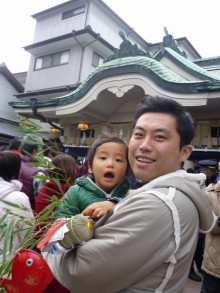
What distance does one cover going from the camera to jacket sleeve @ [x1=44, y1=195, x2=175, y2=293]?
3.49ft

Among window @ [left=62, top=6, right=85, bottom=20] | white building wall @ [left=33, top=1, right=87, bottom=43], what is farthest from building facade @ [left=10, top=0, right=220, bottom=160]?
window @ [left=62, top=6, right=85, bottom=20]

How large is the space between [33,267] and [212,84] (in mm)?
5721

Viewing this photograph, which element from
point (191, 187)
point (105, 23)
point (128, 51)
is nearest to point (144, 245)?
point (191, 187)

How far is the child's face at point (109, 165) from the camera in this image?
2.08 meters

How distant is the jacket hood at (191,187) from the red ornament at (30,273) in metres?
0.67

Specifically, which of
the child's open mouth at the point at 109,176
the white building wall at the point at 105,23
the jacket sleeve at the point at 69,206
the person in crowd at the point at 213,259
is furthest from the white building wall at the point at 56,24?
the jacket sleeve at the point at 69,206

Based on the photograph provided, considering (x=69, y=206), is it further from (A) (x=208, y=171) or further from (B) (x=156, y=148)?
(A) (x=208, y=171)

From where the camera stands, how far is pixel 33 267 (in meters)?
1.25

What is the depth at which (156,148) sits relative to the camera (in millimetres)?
1521

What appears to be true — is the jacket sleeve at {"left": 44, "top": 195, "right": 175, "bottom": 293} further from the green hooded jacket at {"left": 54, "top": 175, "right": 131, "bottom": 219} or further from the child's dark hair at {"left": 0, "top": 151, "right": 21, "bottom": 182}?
the child's dark hair at {"left": 0, "top": 151, "right": 21, "bottom": 182}

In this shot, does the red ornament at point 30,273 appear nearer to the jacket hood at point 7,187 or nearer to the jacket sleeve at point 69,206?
the jacket sleeve at point 69,206

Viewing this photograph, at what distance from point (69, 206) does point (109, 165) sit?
1.84 feet

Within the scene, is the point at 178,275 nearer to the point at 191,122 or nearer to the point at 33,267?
the point at 33,267

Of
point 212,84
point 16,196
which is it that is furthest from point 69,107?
point 16,196
